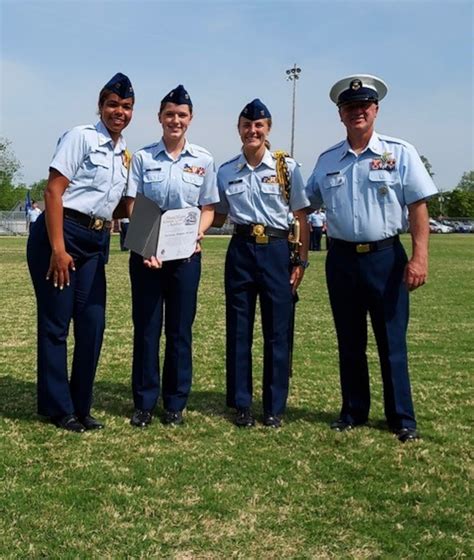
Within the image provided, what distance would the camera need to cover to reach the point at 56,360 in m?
4.55

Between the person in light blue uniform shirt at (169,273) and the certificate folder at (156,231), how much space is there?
7cm

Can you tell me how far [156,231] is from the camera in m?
4.46

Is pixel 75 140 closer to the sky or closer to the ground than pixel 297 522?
closer to the sky

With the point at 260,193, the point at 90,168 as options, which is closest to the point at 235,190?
the point at 260,193

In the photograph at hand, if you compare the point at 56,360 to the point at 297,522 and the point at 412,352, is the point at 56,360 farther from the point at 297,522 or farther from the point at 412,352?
the point at 412,352

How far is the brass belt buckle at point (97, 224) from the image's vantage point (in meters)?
4.45

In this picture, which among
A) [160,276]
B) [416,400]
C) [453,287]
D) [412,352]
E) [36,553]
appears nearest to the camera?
[36,553]

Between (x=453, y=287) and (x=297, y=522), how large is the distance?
11.4 m

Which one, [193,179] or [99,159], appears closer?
[99,159]

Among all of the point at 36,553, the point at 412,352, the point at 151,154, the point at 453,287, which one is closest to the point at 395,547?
the point at 36,553

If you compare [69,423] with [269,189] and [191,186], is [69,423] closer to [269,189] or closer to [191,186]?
[191,186]

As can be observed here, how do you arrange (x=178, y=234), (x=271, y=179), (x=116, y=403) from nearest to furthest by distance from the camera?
(x=178, y=234) < (x=271, y=179) < (x=116, y=403)

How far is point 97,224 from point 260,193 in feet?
3.69

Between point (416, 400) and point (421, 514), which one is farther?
point (416, 400)
